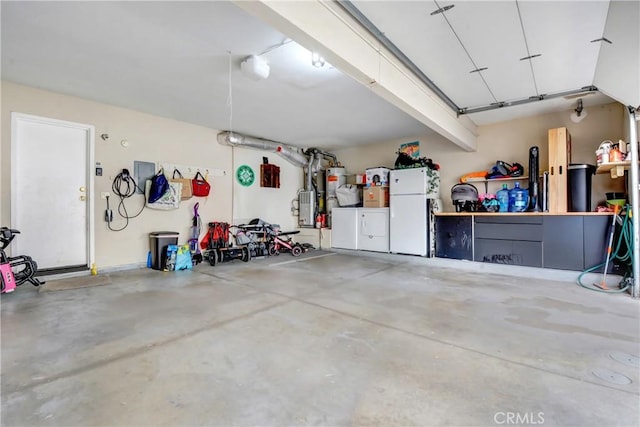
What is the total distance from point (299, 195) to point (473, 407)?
22.3 feet

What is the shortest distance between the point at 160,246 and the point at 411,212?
4599 mm

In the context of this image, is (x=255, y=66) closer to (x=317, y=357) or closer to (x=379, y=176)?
(x=317, y=357)

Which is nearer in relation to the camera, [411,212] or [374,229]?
[411,212]

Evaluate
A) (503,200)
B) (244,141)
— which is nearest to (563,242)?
(503,200)

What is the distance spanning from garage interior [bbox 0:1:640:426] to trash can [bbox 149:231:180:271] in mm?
190

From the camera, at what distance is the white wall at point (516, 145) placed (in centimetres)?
457

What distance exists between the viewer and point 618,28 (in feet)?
8.16

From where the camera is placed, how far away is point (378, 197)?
251 inches

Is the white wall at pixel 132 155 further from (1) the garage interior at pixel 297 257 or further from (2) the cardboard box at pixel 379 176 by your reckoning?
(2) the cardboard box at pixel 379 176

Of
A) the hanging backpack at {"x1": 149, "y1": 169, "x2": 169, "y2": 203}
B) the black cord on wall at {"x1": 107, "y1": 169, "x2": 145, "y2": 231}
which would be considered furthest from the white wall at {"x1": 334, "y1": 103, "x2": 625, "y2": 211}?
the black cord on wall at {"x1": 107, "y1": 169, "x2": 145, "y2": 231}

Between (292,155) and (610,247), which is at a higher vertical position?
(292,155)

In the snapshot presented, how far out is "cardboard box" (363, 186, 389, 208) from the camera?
635 cm

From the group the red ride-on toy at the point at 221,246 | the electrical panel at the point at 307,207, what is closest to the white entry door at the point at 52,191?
the red ride-on toy at the point at 221,246

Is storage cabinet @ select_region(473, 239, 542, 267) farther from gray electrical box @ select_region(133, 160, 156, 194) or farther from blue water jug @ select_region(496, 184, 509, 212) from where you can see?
gray electrical box @ select_region(133, 160, 156, 194)
